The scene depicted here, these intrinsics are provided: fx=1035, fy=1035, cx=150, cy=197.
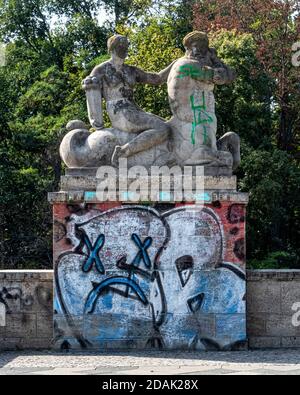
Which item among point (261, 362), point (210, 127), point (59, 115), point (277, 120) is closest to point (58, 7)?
point (59, 115)

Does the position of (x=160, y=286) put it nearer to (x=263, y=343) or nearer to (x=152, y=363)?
(x=152, y=363)

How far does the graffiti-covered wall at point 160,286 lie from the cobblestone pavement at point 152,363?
38cm

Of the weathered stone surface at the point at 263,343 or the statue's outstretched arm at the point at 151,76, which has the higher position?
the statue's outstretched arm at the point at 151,76

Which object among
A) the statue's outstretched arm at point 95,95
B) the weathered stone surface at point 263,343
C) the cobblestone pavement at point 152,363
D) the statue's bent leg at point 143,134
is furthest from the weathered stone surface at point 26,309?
the weathered stone surface at point 263,343

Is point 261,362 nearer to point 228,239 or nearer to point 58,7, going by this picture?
point 228,239

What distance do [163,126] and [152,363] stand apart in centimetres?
377

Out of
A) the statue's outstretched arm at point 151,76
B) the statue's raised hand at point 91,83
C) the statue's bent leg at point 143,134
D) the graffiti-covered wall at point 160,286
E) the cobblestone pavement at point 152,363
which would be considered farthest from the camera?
the statue's outstretched arm at point 151,76

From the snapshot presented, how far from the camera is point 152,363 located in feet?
45.8

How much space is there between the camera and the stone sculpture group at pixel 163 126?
1557cm

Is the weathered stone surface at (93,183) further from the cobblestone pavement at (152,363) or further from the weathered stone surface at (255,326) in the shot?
the cobblestone pavement at (152,363)

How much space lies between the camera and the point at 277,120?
31.2 m

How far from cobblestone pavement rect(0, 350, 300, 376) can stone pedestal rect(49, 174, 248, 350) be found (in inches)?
15.4

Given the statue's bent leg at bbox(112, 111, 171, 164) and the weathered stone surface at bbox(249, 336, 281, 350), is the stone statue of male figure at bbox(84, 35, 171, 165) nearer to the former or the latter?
the statue's bent leg at bbox(112, 111, 171, 164)

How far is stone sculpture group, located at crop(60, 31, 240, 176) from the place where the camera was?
15.6m
